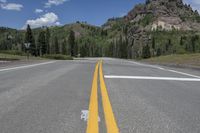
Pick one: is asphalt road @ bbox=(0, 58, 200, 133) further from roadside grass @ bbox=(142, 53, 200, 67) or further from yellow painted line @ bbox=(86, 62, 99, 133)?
roadside grass @ bbox=(142, 53, 200, 67)

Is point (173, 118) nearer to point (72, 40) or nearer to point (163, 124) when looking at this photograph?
point (163, 124)

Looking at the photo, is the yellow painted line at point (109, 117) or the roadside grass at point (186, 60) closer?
the yellow painted line at point (109, 117)

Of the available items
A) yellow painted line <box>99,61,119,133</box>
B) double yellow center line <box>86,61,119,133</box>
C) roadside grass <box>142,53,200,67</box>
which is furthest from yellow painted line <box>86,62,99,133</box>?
roadside grass <box>142,53,200,67</box>

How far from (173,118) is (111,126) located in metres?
1.31

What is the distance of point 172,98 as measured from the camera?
8.23 m

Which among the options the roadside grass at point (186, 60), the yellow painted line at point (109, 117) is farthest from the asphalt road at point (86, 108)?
the roadside grass at point (186, 60)

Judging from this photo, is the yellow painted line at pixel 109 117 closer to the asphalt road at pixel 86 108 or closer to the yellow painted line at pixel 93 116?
the asphalt road at pixel 86 108

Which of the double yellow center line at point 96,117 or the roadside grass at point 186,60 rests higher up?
the double yellow center line at point 96,117

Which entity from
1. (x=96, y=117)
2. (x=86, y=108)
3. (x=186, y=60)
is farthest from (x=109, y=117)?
(x=186, y=60)

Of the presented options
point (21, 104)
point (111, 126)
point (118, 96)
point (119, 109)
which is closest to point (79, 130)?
point (111, 126)

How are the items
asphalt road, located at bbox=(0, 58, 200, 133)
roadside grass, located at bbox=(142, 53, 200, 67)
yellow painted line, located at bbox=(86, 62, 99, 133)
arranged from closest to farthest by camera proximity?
yellow painted line, located at bbox=(86, 62, 99, 133) → asphalt road, located at bbox=(0, 58, 200, 133) → roadside grass, located at bbox=(142, 53, 200, 67)

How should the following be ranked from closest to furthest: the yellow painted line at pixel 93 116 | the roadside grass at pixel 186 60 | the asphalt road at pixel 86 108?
the yellow painted line at pixel 93 116, the asphalt road at pixel 86 108, the roadside grass at pixel 186 60

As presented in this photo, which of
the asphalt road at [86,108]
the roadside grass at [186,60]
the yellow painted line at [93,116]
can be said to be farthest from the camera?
the roadside grass at [186,60]

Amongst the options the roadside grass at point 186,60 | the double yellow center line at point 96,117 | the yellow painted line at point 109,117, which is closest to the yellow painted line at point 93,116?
the double yellow center line at point 96,117
